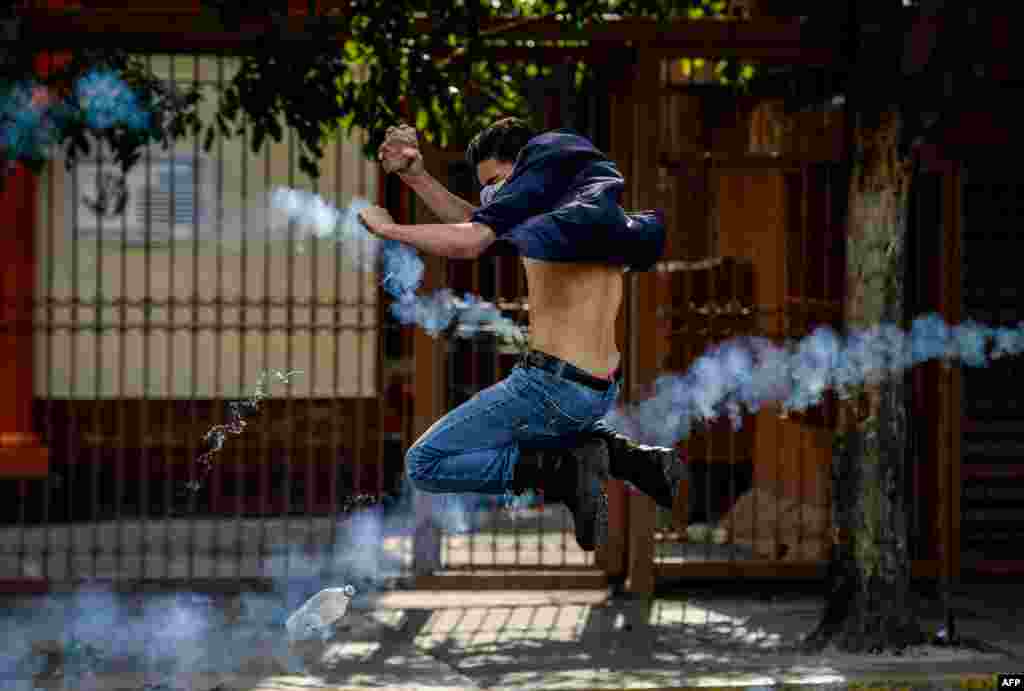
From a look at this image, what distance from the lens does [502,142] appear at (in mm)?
6500

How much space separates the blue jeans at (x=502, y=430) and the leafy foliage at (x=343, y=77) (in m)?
3.14

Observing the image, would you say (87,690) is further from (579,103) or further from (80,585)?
(579,103)

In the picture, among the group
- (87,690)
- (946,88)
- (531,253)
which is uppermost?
(946,88)

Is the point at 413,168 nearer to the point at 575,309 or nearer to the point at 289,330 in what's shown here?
the point at 575,309

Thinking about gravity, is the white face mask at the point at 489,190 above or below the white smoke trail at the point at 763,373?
above

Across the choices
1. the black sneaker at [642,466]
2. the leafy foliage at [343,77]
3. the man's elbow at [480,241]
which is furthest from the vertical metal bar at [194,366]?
the man's elbow at [480,241]

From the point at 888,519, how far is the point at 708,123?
13.7ft

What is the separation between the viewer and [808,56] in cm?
1130

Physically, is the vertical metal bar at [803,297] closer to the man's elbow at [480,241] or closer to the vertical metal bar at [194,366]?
the vertical metal bar at [194,366]

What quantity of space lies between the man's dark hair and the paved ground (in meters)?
3.49

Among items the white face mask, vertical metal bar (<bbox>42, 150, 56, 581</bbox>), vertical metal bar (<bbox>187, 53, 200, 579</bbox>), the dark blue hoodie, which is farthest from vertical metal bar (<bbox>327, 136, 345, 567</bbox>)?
the dark blue hoodie

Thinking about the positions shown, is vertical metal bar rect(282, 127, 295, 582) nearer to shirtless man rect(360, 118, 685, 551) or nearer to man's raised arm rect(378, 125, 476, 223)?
man's raised arm rect(378, 125, 476, 223)

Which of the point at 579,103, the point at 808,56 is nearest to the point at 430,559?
the point at 579,103

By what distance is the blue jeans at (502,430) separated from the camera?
21.2 feet
